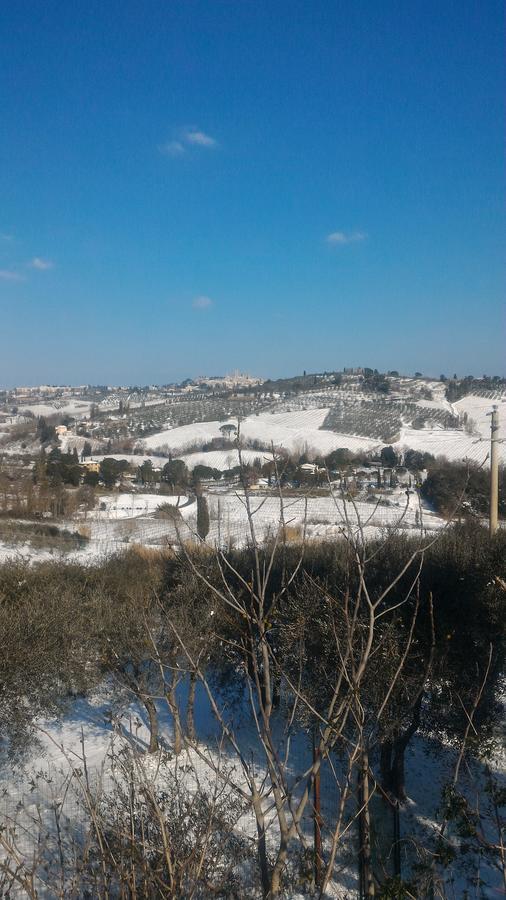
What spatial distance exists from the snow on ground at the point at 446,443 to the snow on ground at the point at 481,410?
1.26 m

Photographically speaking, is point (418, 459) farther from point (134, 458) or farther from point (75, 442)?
point (75, 442)

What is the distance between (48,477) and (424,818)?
70.8ft

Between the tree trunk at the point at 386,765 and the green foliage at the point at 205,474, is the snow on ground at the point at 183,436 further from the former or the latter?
the tree trunk at the point at 386,765

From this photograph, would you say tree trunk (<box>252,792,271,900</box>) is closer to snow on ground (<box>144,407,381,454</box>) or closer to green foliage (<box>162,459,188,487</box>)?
green foliage (<box>162,459,188,487</box>)

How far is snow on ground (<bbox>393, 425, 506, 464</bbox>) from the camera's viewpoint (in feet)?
82.2

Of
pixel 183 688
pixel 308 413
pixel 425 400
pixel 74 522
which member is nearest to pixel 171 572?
pixel 183 688

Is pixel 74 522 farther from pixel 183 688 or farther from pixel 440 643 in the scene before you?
pixel 440 643

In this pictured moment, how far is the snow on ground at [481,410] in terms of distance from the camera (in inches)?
1282

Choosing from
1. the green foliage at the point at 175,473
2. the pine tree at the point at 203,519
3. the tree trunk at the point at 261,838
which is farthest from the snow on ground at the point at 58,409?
the tree trunk at the point at 261,838

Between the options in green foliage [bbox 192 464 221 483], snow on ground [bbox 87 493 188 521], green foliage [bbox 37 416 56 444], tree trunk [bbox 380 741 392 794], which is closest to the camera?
tree trunk [bbox 380 741 392 794]

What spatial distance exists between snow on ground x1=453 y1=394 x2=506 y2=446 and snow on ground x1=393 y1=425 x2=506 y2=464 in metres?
1.26

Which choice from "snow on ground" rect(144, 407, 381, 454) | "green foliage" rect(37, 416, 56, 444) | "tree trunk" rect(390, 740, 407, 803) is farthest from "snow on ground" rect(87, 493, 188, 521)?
"tree trunk" rect(390, 740, 407, 803)

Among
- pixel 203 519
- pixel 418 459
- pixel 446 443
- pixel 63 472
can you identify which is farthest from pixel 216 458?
pixel 203 519

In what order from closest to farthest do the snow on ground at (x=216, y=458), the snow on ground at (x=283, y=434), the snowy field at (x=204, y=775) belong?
the snowy field at (x=204, y=775) → the snow on ground at (x=216, y=458) → the snow on ground at (x=283, y=434)
